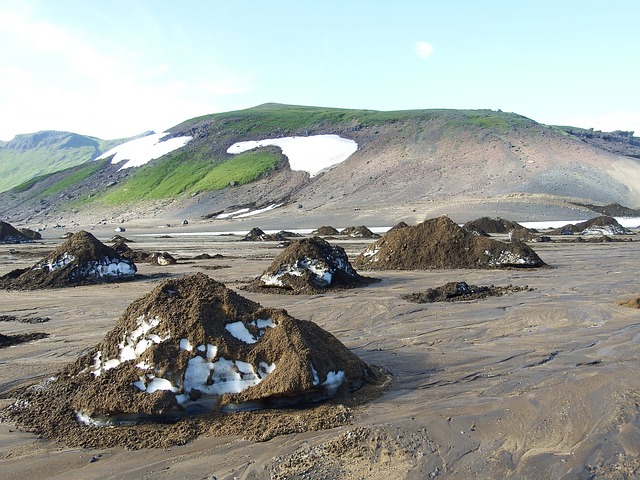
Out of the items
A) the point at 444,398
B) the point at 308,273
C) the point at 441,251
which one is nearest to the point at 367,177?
the point at 441,251

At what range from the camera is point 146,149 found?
93812 millimetres

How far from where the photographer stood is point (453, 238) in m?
18.5

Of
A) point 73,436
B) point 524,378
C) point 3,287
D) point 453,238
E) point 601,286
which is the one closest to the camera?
point 73,436

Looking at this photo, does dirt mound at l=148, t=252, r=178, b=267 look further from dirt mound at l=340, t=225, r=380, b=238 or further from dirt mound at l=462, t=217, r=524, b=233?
dirt mound at l=462, t=217, r=524, b=233

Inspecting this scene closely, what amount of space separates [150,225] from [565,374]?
194 feet

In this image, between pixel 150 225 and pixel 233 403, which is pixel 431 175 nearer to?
pixel 150 225

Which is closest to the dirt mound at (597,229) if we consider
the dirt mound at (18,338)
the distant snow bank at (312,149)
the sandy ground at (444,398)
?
Result: the sandy ground at (444,398)

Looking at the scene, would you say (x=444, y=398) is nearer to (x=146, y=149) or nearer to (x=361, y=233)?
(x=361, y=233)

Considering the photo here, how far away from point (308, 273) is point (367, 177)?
5192 centimetres

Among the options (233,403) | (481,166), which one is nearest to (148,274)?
(233,403)

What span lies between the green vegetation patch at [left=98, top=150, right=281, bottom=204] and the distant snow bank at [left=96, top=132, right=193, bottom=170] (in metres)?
4.09

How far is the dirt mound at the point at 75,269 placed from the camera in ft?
53.2

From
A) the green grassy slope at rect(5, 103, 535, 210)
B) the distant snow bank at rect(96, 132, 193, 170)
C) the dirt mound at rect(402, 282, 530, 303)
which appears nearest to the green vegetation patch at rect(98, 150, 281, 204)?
the green grassy slope at rect(5, 103, 535, 210)

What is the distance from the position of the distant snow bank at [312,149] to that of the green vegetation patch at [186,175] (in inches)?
99.7
